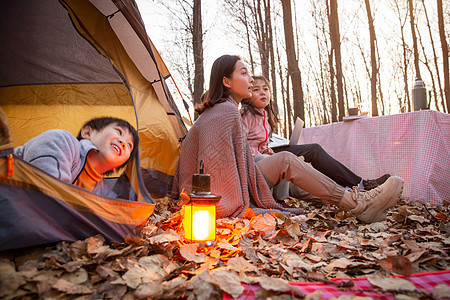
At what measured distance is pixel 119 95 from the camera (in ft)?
8.61

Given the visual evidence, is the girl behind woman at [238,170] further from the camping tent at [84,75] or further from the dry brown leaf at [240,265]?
Answer: the dry brown leaf at [240,265]

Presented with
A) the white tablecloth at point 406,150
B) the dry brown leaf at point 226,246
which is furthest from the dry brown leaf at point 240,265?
the white tablecloth at point 406,150

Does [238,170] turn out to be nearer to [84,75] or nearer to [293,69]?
[84,75]

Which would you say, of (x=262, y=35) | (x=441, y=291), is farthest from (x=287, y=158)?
(x=262, y=35)

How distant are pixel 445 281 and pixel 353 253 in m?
0.37

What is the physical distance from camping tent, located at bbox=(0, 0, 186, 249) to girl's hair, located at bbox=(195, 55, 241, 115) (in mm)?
430

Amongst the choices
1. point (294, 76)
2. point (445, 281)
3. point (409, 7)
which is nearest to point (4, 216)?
point (445, 281)

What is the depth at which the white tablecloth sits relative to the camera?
8.34 feet

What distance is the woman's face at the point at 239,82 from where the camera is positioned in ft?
7.75

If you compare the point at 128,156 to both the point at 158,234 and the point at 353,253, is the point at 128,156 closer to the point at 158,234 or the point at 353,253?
the point at 158,234

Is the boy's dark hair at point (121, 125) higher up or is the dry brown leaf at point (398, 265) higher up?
the boy's dark hair at point (121, 125)

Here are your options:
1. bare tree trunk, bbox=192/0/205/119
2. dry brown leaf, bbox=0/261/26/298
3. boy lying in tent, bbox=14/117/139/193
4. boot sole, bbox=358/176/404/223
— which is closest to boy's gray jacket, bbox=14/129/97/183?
boy lying in tent, bbox=14/117/139/193

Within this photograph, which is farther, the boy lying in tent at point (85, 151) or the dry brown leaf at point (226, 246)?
the dry brown leaf at point (226, 246)

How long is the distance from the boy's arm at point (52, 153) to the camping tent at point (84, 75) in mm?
431
